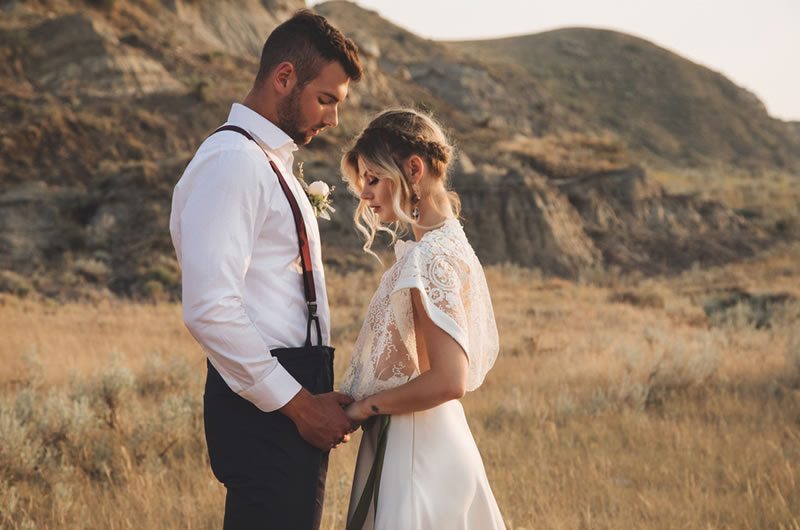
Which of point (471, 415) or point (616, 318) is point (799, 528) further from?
point (616, 318)

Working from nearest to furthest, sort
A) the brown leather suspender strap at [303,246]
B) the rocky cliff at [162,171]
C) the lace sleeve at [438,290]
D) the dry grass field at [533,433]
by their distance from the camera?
the lace sleeve at [438,290] < the brown leather suspender strap at [303,246] < the dry grass field at [533,433] < the rocky cliff at [162,171]

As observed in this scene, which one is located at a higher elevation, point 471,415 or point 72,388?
point 471,415

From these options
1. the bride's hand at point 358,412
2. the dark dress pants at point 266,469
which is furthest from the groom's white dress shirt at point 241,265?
the bride's hand at point 358,412

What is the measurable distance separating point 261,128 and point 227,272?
0.56 metres

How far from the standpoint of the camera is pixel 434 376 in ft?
8.26

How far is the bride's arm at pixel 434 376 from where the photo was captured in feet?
8.27

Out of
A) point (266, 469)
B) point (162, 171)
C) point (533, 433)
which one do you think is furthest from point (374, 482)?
point (162, 171)

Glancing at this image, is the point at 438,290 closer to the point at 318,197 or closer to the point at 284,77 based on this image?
the point at 318,197

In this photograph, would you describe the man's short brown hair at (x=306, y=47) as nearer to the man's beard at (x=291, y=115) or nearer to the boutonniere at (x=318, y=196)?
the man's beard at (x=291, y=115)

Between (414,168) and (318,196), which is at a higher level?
(414,168)

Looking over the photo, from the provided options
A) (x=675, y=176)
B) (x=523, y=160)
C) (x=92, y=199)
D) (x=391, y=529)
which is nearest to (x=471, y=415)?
(x=391, y=529)

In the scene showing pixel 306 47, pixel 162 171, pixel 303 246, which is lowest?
pixel 162 171

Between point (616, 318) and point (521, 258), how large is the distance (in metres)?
11.1

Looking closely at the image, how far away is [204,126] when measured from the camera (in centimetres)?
2712
